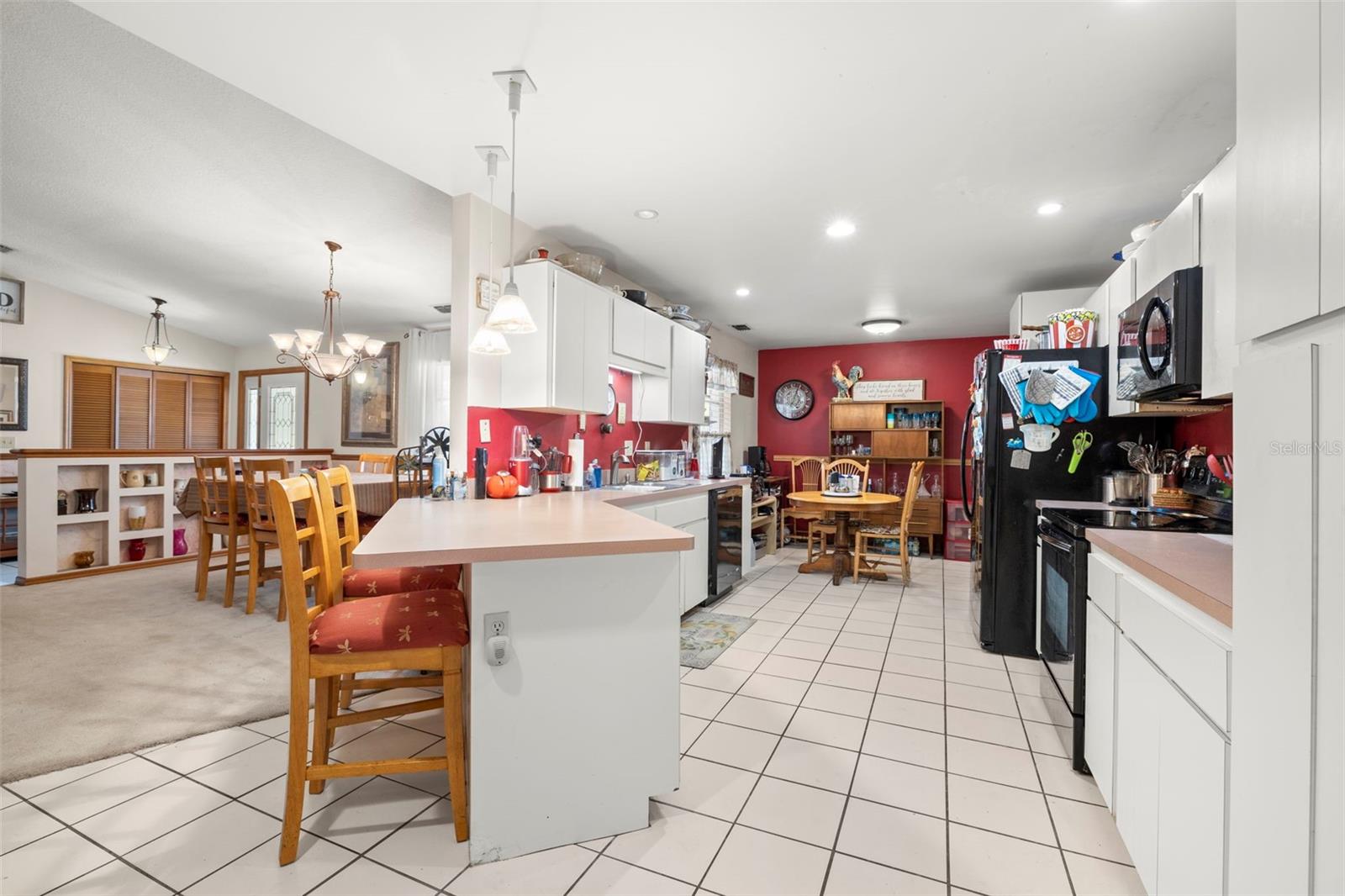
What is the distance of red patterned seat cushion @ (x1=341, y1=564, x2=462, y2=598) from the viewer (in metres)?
2.14

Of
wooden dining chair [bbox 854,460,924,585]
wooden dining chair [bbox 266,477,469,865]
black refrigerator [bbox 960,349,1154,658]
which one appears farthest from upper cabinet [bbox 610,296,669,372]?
wooden dining chair [bbox 266,477,469,865]

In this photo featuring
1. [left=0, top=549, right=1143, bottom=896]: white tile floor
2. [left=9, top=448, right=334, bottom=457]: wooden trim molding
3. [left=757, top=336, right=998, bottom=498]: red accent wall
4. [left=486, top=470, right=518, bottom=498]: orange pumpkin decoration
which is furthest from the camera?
[left=757, top=336, right=998, bottom=498]: red accent wall

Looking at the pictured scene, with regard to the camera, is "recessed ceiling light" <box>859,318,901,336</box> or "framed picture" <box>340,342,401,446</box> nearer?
"recessed ceiling light" <box>859,318,901,336</box>

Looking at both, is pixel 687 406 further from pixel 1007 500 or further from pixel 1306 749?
pixel 1306 749

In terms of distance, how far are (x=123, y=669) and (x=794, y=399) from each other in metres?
6.33

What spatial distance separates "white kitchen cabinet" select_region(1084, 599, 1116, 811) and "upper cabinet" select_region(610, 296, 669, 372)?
277cm

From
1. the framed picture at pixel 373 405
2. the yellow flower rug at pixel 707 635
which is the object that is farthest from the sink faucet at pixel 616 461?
the framed picture at pixel 373 405

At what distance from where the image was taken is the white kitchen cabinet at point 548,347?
3.15m

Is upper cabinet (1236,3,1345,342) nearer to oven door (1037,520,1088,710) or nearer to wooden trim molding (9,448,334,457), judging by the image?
oven door (1037,520,1088,710)

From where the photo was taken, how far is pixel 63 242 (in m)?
5.01

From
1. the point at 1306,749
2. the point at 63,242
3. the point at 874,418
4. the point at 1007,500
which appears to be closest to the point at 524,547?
the point at 1306,749

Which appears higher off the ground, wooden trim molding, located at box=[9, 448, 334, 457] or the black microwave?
the black microwave

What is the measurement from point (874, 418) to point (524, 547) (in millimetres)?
5778

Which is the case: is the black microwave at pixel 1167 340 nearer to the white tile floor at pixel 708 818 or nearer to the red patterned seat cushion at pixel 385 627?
the white tile floor at pixel 708 818
